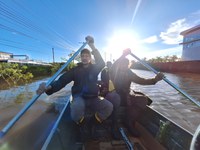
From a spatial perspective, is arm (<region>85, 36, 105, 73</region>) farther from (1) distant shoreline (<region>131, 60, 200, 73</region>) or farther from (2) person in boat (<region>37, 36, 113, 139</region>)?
(1) distant shoreline (<region>131, 60, 200, 73</region>)

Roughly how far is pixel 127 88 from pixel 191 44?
1002 inches

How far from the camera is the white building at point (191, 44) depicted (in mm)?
22344

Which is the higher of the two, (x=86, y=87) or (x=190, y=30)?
(x=190, y=30)

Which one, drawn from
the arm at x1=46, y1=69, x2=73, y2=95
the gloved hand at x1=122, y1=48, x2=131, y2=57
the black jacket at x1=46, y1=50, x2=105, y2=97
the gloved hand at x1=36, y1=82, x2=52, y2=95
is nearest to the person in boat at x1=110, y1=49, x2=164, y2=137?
the gloved hand at x1=122, y1=48, x2=131, y2=57

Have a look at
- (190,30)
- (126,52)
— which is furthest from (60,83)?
(190,30)

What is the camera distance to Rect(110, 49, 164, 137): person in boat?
2975mm

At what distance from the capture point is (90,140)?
2658mm

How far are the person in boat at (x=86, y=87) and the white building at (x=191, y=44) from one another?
2438 centimetres

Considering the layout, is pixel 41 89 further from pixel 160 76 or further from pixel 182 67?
pixel 182 67

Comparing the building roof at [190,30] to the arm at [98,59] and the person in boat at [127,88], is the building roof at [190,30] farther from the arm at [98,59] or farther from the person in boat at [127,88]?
the arm at [98,59]

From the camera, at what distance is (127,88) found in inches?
122

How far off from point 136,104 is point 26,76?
14.8m

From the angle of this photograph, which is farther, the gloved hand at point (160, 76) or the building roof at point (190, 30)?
the building roof at point (190, 30)

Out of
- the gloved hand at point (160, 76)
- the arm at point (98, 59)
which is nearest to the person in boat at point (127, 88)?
the gloved hand at point (160, 76)
